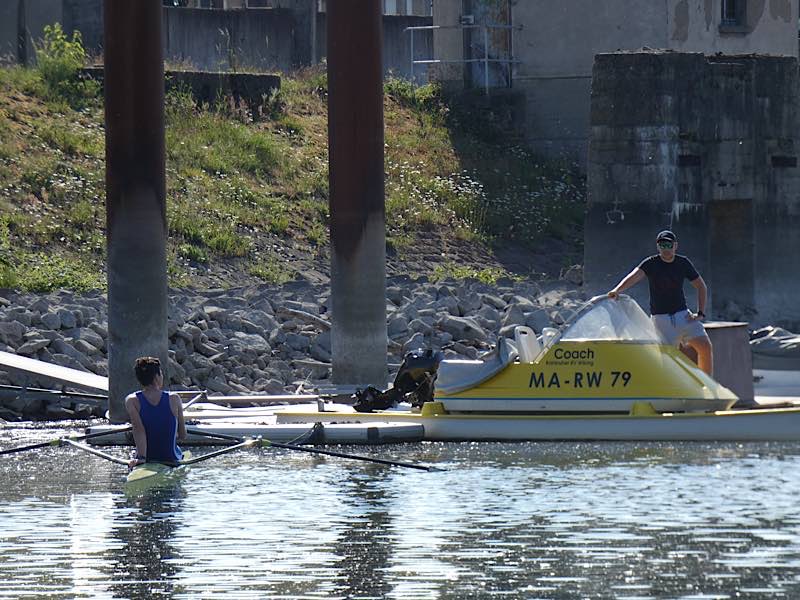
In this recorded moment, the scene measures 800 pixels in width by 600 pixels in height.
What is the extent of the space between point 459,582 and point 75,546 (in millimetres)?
2961

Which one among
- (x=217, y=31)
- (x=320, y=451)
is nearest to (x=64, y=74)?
(x=217, y=31)

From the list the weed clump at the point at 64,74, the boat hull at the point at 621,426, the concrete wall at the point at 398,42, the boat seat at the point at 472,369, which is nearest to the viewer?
the boat hull at the point at 621,426

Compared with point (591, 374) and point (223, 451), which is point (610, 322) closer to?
point (591, 374)

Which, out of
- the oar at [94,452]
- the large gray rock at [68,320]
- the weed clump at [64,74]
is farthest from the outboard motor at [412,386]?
the weed clump at [64,74]

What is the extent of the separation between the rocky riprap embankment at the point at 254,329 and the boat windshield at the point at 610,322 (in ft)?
17.0

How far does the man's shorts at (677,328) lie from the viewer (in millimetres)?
19094

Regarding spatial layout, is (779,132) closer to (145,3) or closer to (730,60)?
(730,60)

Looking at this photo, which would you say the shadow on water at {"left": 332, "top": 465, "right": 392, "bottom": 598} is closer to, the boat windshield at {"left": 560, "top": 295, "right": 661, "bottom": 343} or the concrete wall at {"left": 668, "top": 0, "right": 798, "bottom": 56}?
the boat windshield at {"left": 560, "top": 295, "right": 661, "bottom": 343}

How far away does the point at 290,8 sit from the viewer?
42.8m

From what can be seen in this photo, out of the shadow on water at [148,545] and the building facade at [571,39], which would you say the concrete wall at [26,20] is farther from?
the shadow on water at [148,545]

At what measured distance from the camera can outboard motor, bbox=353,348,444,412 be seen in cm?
2006

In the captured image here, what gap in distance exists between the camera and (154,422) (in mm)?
17016

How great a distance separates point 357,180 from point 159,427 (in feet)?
20.2

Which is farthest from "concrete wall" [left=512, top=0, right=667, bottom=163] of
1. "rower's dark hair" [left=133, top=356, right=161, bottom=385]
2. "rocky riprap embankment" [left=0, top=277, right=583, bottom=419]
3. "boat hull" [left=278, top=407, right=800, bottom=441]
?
"rower's dark hair" [left=133, top=356, right=161, bottom=385]
